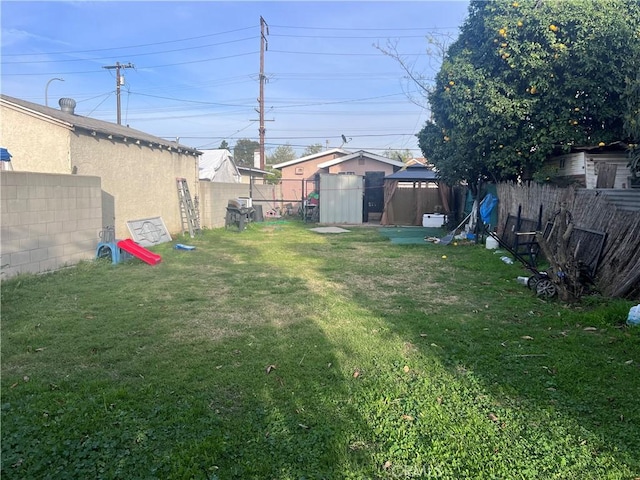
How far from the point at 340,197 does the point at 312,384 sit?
16854mm

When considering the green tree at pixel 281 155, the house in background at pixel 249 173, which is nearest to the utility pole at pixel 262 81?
the house in background at pixel 249 173

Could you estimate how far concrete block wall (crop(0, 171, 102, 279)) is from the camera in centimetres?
638

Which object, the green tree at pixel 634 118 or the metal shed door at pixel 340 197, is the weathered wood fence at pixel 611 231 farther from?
the metal shed door at pixel 340 197

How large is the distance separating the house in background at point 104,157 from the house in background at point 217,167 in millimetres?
8324

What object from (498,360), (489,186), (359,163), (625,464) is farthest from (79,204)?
(359,163)

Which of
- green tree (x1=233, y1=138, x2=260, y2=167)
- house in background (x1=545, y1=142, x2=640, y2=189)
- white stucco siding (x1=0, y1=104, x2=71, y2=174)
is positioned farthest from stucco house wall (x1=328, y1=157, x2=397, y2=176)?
green tree (x1=233, y1=138, x2=260, y2=167)

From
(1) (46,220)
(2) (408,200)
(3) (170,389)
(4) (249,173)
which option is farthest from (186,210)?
(4) (249,173)

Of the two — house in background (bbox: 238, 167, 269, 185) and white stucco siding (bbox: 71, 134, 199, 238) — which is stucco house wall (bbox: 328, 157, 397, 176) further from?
white stucco siding (bbox: 71, 134, 199, 238)

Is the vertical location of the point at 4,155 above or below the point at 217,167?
below

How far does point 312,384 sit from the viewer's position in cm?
337

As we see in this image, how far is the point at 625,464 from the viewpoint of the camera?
2.38 meters

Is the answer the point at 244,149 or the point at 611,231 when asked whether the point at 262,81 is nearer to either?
the point at 611,231

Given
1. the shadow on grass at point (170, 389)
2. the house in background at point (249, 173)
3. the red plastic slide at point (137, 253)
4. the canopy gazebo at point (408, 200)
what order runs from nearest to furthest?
the shadow on grass at point (170, 389)
the red plastic slide at point (137, 253)
the canopy gazebo at point (408, 200)
the house in background at point (249, 173)

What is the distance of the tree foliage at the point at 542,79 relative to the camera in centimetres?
961
